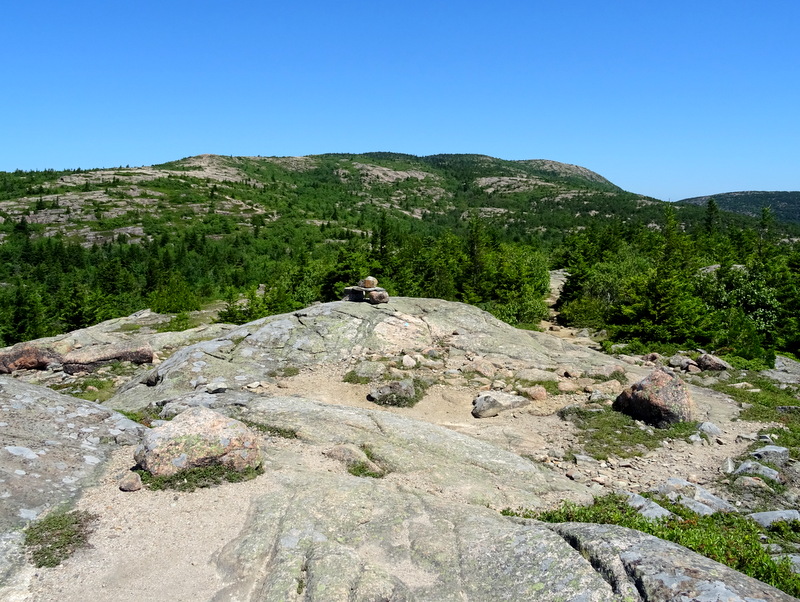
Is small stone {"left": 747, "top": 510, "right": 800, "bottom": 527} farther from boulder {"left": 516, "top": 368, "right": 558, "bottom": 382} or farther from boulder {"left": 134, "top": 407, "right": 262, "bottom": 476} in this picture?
boulder {"left": 134, "top": 407, "right": 262, "bottom": 476}

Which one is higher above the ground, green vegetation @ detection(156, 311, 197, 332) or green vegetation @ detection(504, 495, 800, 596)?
green vegetation @ detection(504, 495, 800, 596)

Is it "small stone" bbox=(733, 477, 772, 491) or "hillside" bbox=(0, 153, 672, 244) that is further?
"hillside" bbox=(0, 153, 672, 244)

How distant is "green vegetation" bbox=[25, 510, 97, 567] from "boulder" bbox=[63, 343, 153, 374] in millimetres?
17041

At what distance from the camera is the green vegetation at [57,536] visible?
297 inches

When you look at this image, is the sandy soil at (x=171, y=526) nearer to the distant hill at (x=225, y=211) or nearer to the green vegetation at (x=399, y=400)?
the green vegetation at (x=399, y=400)

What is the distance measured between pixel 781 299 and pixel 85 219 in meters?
148

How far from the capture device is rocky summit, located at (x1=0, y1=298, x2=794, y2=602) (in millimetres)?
6973

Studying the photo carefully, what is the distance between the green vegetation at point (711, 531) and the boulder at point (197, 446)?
5982mm

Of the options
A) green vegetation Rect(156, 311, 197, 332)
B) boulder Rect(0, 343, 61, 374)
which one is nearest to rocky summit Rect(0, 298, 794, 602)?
boulder Rect(0, 343, 61, 374)

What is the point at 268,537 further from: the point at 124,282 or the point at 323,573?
the point at 124,282

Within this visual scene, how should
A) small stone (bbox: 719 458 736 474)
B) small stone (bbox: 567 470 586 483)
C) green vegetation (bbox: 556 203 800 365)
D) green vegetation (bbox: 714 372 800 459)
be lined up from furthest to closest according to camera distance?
green vegetation (bbox: 556 203 800 365) → green vegetation (bbox: 714 372 800 459) → small stone (bbox: 719 458 736 474) → small stone (bbox: 567 470 586 483)

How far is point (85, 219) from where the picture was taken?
129375mm

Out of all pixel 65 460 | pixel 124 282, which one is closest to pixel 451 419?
pixel 65 460

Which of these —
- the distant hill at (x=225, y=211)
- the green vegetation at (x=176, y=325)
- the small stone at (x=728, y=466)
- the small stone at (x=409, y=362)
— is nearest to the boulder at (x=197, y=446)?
the small stone at (x=409, y=362)
